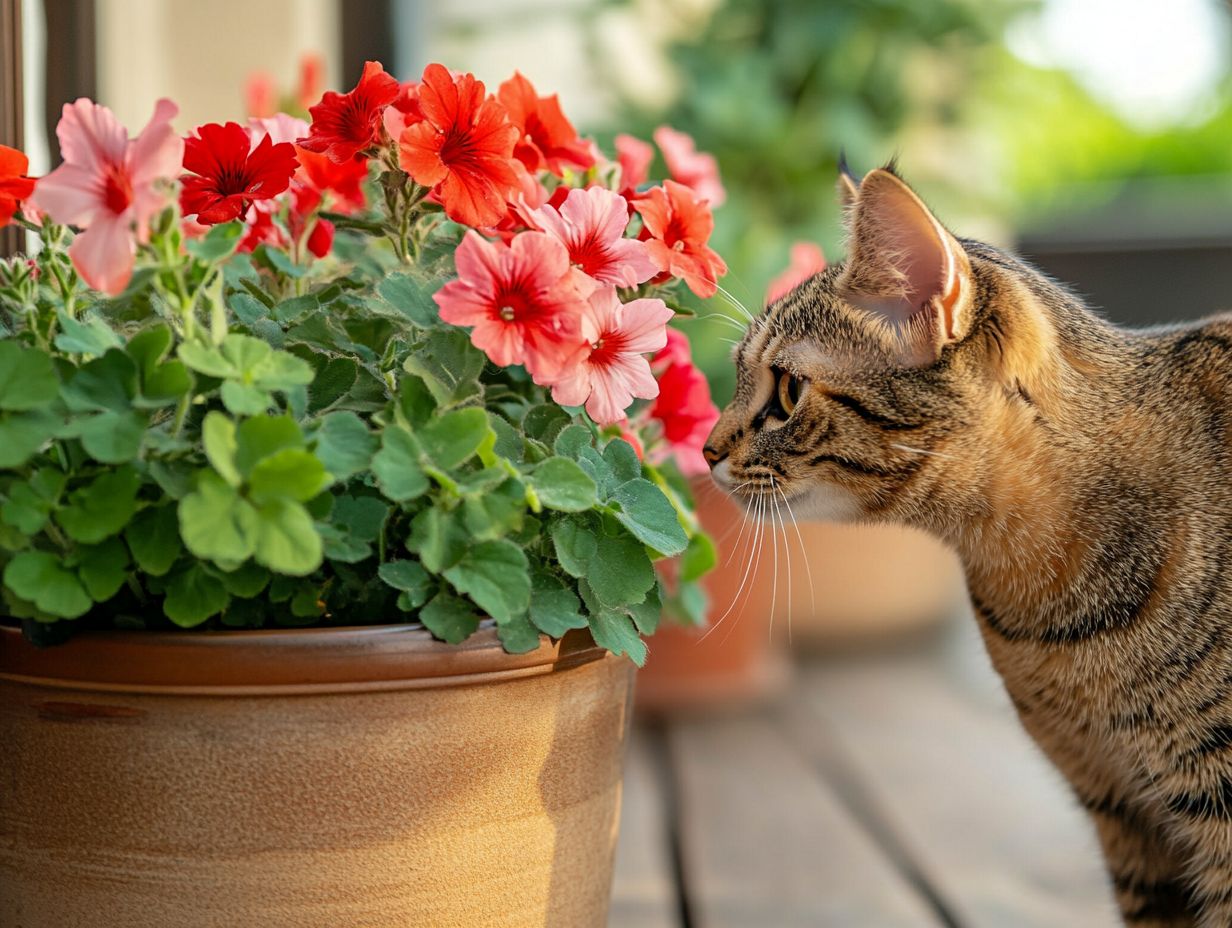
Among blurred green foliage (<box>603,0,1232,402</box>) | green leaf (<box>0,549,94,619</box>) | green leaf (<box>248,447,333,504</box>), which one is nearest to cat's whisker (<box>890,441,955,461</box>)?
green leaf (<box>248,447,333,504</box>)

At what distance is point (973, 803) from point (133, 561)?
133 centimetres

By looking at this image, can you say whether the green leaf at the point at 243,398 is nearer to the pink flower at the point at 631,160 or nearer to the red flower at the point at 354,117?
the red flower at the point at 354,117

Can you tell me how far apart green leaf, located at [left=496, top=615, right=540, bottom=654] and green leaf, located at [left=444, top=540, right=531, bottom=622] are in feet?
0.05

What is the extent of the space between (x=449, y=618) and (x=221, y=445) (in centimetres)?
16

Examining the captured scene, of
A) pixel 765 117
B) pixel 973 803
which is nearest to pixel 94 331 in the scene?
pixel 973 803

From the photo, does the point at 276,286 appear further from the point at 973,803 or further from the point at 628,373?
the point at 973,803

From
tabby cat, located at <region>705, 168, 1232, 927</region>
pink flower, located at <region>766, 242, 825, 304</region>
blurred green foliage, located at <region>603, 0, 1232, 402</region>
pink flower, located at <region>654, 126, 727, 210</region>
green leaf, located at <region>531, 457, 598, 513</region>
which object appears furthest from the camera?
blurred green foliage, located at <region>603, 0, 1232, 402</region>

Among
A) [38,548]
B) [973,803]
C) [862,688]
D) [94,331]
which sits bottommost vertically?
[862,688]

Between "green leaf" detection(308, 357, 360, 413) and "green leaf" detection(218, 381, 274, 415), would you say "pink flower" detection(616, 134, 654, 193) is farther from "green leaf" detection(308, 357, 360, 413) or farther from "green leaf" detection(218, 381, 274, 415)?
"green leaf" detection(218, 381, 274, 415)

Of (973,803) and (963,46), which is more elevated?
(963,46)

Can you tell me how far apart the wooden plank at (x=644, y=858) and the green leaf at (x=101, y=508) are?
596 mm

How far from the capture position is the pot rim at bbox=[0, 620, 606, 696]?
0.66m

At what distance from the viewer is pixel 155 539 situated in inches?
26.0

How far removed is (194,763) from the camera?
2.20 feet
